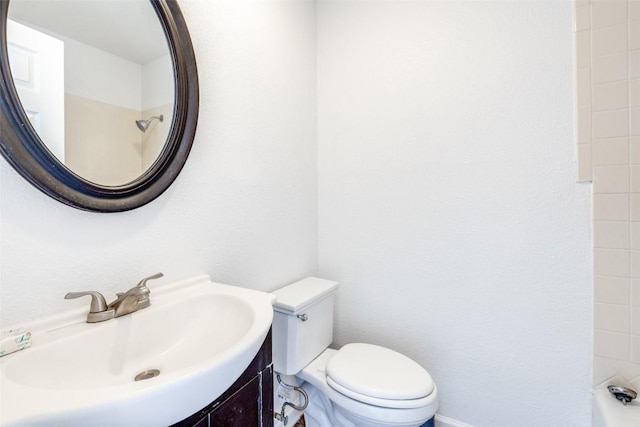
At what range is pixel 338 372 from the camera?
117 centimetres

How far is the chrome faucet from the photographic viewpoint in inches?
28.4

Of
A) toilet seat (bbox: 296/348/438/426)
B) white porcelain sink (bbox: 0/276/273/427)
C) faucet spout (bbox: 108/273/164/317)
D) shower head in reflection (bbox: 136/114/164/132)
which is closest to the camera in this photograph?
white porcelain sink (bbox: 0/276/273/427)

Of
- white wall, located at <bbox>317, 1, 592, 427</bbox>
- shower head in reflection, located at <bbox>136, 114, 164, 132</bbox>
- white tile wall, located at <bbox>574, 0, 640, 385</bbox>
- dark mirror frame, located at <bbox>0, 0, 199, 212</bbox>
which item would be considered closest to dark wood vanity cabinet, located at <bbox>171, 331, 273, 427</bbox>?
dark mirror frame, located at <bbox>0, 0, 199, 212</bbox>

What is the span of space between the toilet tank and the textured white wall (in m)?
0.14

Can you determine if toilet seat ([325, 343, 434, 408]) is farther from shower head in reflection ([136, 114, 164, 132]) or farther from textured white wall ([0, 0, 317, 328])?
shower head in reflection ([136, 114, 164, 132])

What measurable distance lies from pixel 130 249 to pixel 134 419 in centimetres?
52

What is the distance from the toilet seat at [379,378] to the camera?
1.05 meters

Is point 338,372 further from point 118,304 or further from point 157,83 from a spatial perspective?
point 157,83

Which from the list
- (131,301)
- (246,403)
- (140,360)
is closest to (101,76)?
(131,301)

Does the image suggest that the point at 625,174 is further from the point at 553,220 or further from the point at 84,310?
the point at 84,310

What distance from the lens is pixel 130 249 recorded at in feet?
2.79

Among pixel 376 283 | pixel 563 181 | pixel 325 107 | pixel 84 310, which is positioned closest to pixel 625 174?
pixel 563 181

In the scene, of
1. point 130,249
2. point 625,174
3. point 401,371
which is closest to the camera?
point 130,249

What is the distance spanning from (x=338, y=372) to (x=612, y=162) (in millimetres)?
1315
